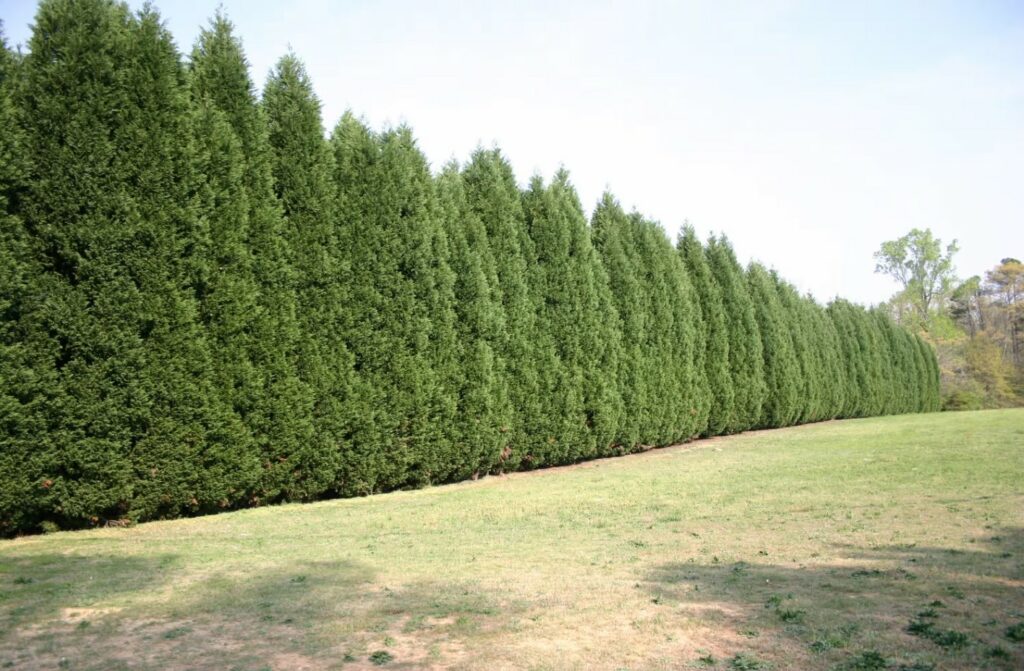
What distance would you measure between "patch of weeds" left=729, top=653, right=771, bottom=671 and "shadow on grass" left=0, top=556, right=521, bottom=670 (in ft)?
4.48

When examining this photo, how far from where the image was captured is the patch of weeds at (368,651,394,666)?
143 inches

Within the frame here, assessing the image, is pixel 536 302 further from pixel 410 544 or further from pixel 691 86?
pixel 410 544

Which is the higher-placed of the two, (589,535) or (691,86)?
(691,86)

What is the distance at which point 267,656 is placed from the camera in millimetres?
3738

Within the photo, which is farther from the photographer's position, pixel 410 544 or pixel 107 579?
pixel 410 544

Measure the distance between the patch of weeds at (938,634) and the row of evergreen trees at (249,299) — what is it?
8.12m

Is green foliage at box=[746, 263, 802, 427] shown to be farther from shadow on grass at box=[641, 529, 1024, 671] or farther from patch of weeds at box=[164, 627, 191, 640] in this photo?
patch of weeds at box=[164, 627, 191, 640]

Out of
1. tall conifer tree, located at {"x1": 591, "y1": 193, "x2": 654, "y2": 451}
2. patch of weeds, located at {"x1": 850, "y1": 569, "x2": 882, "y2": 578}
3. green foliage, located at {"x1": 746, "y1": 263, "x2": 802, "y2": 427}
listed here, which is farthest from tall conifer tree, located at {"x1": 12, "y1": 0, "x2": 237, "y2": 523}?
green foliage, located at {"x1": 746, "y1": 263, "x2": 802, "y2": 427}

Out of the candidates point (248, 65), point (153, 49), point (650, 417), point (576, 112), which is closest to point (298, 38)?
point (248, 65)

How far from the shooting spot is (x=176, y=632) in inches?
165

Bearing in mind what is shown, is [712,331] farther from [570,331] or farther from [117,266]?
[117,266]

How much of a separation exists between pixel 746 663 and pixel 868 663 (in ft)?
1.84

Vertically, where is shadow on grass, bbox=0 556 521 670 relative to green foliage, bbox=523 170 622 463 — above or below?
below

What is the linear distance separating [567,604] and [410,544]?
278 cm
